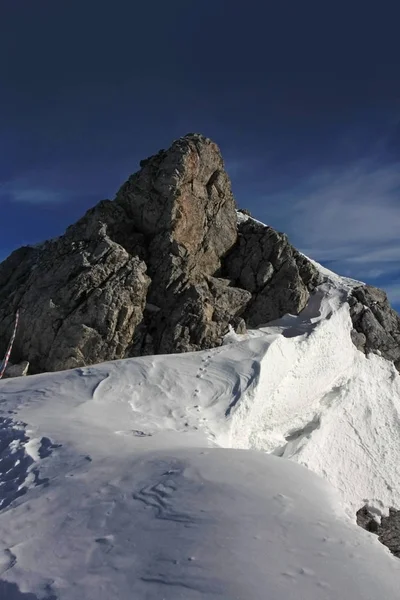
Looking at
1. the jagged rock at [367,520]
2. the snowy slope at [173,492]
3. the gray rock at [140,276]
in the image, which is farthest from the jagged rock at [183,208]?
the jagged rock at [367,520]

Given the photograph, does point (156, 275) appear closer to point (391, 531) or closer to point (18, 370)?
point (18, 370)

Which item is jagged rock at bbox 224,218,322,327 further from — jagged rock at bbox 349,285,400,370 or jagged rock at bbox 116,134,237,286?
jagged rock at bbox 349,285,400,370

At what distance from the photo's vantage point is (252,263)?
21984 mm

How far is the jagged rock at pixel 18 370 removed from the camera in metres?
16.4

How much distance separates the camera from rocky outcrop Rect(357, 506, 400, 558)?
14625 millimetres

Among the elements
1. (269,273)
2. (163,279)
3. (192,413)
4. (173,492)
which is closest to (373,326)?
(269,273)

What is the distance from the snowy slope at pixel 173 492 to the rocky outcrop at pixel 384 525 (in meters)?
0.72

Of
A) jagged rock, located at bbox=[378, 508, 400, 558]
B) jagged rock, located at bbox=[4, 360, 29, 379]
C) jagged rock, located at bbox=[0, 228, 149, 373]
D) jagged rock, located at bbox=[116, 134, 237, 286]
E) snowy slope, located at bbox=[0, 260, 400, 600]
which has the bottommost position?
jagged rock, located at bbox=[378, 508, 400, 558]

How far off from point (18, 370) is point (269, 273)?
11.4m

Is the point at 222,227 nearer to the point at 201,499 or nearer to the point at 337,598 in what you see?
the point at 201,499

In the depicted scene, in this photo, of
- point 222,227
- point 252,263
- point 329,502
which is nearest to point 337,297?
point 252,263

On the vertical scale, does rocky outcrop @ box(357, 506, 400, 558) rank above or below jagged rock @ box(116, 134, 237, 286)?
below

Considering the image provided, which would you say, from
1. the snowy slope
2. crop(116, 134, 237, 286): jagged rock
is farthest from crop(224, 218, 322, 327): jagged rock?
the snowy slope

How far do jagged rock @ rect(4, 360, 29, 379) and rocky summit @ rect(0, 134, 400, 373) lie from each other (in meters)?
0.31
